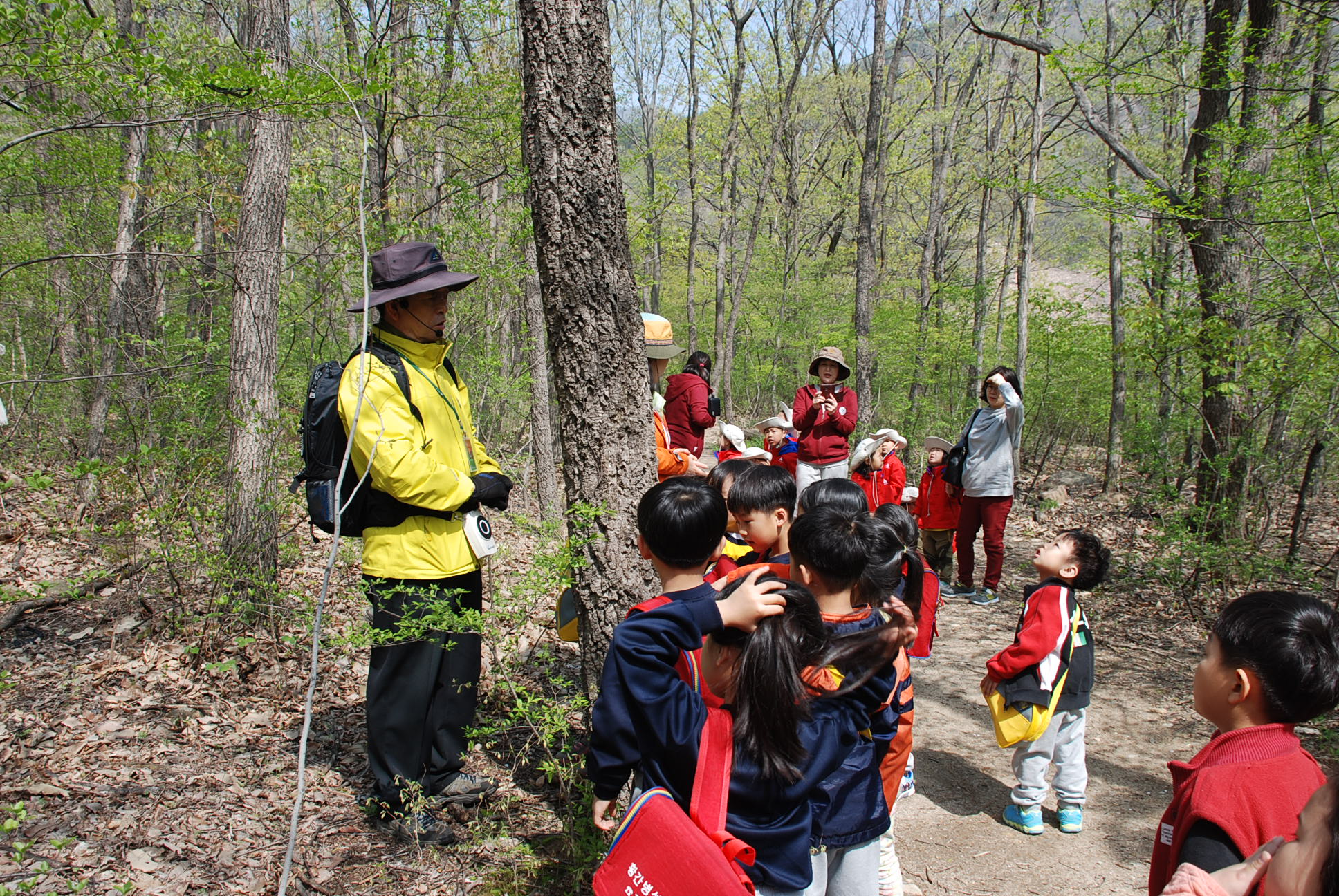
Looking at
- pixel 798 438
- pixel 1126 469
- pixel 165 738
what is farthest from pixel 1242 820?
pixel 1126 469

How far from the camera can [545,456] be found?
7.73m

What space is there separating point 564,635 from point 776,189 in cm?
2309

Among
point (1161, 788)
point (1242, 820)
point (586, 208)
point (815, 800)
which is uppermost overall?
point (586, 208)

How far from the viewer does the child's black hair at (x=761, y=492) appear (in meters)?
2.89

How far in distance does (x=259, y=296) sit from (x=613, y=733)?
418 centimetres

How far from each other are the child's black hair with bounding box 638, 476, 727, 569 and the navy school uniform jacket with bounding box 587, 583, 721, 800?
19 centimetres

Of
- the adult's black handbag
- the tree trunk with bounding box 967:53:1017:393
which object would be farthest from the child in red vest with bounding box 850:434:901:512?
the tree trunk with bounding box 967:53:1017:393

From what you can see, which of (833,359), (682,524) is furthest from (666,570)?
(833,359)

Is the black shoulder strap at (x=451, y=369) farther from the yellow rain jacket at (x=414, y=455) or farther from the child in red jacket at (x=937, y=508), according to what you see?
the child in red jacket at (x=937, y=508)

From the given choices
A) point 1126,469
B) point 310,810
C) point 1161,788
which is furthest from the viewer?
point 1126,469

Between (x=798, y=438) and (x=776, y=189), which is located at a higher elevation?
(x=776, y=189)

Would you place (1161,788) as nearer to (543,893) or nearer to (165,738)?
(543,893)

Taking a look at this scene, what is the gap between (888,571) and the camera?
7.63 ft

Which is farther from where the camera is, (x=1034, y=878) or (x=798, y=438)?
(x=798, y=438)
